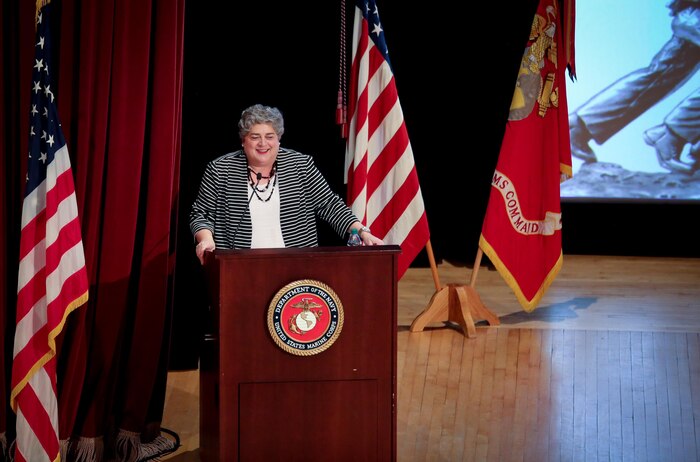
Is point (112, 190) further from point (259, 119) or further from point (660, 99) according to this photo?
point (660, 99)

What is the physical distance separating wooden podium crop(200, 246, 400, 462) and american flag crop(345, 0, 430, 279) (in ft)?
6.80

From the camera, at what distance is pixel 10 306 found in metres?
4.46

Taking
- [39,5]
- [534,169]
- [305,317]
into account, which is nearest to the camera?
[305,317]

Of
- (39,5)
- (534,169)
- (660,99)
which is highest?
(660,99)

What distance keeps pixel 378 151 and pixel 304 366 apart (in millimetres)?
2291

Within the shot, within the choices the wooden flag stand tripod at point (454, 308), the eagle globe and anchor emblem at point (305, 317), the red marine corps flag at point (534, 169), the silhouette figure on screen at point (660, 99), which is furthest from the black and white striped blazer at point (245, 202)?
the silhouette figure on screen at point (660, 99)

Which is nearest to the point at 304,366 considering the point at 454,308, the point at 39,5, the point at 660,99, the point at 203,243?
the point at 203,243

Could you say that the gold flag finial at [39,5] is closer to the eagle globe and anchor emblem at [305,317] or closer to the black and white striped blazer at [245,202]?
the black and white striped blazer at [245,202]

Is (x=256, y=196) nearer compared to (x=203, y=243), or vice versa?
(x=203, y=243)

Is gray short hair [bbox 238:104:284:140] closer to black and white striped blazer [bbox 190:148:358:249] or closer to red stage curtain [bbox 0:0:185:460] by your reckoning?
black and white striped blazer [bbox 190:148:358:249]

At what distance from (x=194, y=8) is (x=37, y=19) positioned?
7.28 feet

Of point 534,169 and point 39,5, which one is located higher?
point 39,5

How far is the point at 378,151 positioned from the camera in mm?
6008

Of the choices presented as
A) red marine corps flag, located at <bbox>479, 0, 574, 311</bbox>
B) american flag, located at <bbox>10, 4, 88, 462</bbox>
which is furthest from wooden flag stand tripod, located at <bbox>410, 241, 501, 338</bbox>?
american flag, located at <bbox>10, 4, 88, 462</bbox>
